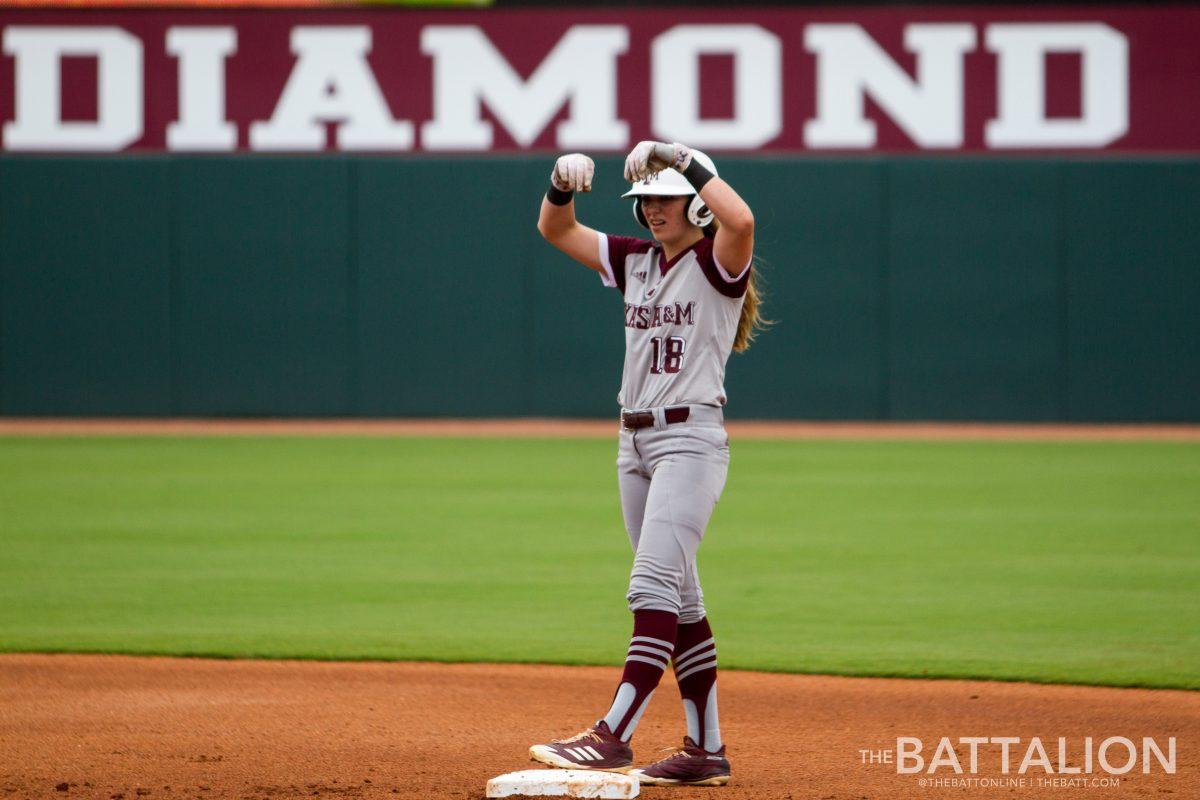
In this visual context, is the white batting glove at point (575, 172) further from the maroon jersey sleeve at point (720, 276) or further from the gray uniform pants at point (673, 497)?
the gray uniform pants at point (673, 497)

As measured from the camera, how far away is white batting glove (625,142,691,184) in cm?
462

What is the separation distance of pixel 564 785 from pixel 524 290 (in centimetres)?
1383

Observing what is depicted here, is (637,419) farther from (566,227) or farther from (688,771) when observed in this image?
(688,771)

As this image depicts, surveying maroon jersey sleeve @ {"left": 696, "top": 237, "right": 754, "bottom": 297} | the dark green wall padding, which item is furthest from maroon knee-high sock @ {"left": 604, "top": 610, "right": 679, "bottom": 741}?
the dark green wall padding

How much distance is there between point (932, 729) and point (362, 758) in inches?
76.7

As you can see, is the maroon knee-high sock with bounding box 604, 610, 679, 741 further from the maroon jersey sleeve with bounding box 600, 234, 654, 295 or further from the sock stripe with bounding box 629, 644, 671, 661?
the maroon jersey sleeve with bounding box 600, 234, 654, 295

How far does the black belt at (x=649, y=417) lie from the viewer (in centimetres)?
473

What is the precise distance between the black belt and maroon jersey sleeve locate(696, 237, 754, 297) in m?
0.37

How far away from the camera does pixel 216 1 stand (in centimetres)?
1875

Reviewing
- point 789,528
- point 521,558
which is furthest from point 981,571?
point 521,558

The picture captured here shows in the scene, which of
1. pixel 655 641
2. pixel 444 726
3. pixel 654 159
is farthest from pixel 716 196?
pixel 444 726

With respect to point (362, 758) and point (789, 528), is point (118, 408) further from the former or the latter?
point (362, 758)

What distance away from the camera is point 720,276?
475 centimetres

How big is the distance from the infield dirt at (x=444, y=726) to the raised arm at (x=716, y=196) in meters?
1.57
